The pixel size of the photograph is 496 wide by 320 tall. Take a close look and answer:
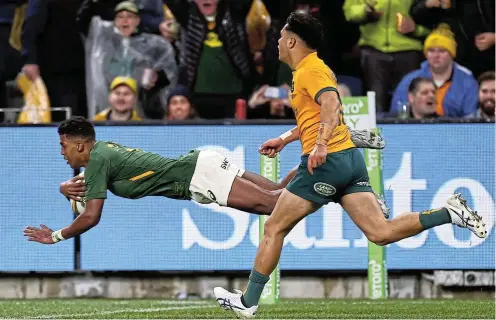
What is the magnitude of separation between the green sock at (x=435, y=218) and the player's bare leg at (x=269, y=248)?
863 millimetres

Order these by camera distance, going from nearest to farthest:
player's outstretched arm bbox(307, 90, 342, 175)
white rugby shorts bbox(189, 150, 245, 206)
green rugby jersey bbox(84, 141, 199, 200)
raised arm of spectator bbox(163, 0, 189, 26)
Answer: player's outstretched arm bbox(307, 90, 342, 175)
green rugby jersey bbox(84, 141, 199, 200)
white rugby shorts bbox(189, 150, 245, 206)
raised arm of spectator bbox(163, 0, 189, 26)

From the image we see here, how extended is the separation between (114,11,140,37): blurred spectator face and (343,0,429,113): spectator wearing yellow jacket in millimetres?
2630

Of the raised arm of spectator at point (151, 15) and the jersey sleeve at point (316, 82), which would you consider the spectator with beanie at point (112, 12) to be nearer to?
the raised arm of spectator at point (151, 15)

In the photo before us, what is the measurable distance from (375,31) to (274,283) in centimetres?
419

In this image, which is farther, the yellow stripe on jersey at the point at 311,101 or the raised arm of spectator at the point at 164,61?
the raised arm of spectator at the point at 164,61

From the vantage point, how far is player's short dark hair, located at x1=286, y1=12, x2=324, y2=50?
10.2 metres

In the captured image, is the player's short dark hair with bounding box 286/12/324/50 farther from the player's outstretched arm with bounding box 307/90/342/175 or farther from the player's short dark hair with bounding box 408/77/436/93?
the player's short dark hair with bounding box 408/77/436/93

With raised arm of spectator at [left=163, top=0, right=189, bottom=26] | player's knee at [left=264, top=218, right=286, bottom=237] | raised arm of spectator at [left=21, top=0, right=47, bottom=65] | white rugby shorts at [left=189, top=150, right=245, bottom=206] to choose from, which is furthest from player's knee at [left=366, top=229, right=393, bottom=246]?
raised arm of spectator at [left=21, top=0, right=47, bottom=65]

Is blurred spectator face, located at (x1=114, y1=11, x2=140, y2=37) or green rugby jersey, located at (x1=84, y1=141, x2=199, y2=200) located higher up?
blurred spectator face, located at (x1=114, y1=11, x2=140, y2=37)

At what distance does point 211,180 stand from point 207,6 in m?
5.19

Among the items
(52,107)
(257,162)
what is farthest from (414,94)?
(52,107)

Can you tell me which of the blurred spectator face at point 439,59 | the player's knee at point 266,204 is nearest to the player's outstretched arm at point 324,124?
the player's knee at point 266,204

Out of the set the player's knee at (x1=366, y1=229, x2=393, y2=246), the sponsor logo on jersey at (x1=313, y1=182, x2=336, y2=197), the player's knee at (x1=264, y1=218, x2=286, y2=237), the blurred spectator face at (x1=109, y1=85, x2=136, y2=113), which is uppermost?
the blurred spectator face at (x1=109, y1=85, x2=136, y2=113)

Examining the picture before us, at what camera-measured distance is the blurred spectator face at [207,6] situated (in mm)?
16406
